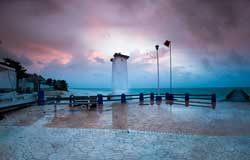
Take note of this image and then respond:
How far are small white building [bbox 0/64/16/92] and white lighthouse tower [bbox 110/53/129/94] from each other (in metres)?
8.35

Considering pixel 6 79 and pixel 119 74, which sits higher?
pixel 119 74

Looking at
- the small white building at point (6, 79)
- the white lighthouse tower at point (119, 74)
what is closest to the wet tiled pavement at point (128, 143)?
the small white building at point (6, 79)

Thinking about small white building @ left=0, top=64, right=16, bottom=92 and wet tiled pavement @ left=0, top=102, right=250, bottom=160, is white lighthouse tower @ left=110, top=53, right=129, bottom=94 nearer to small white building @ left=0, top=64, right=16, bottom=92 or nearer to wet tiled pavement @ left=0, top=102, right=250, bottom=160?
small white building @ left=0, top=64, right=16, bottom=92

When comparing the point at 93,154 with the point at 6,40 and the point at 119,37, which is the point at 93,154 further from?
the point at 6,40

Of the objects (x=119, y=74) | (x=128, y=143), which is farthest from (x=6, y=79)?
(x=128, y=143)

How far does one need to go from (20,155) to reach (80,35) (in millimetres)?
11245

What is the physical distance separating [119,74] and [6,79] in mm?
9140

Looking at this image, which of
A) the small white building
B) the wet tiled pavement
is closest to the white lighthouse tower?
the small white building

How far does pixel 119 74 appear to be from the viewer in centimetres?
1452

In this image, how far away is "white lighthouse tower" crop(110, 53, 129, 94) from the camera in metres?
14.4

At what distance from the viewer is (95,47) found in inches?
612

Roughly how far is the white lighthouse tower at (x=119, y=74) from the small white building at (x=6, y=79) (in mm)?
8346

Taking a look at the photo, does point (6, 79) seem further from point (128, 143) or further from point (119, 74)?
point (128, 143)

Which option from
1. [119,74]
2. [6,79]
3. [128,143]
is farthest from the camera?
[119,74]
